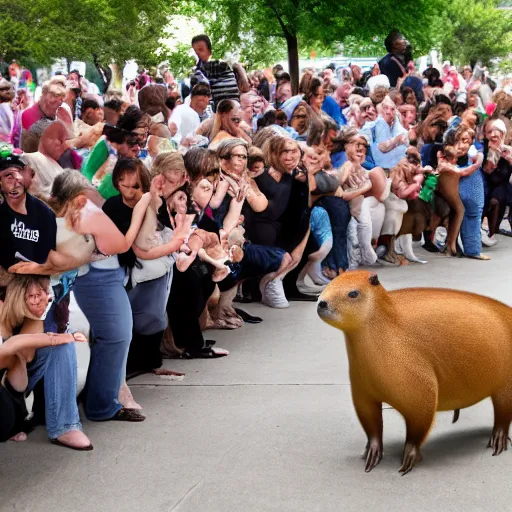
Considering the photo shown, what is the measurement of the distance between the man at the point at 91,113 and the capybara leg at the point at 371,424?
5.99 metres

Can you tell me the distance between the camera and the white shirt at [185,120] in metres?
10.3

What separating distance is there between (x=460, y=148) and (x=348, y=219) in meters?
1.70

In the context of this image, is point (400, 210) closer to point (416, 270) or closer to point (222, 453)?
point (416, 270)

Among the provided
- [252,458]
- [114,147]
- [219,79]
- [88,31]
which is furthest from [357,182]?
[88,31]

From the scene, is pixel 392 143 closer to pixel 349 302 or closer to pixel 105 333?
pixel 105 333

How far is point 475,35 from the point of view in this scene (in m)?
51.6

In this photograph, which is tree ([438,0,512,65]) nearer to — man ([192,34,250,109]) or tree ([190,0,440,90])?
tree ([190,0,440,90])

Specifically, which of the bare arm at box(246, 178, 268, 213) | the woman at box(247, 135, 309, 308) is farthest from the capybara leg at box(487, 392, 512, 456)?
the woman at box(247, 135, 309, 308)

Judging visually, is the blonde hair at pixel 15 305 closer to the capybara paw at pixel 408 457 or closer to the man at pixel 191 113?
the capybara paw at pixel 408 457

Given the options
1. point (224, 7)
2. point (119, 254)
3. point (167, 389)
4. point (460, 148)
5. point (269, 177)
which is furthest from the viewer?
point (224, 7)

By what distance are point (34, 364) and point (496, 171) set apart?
7.80m

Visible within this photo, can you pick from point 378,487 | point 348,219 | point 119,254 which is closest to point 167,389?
point 119,254

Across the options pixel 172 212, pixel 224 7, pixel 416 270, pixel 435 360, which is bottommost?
pixel 416 270

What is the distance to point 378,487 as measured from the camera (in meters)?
4.62
